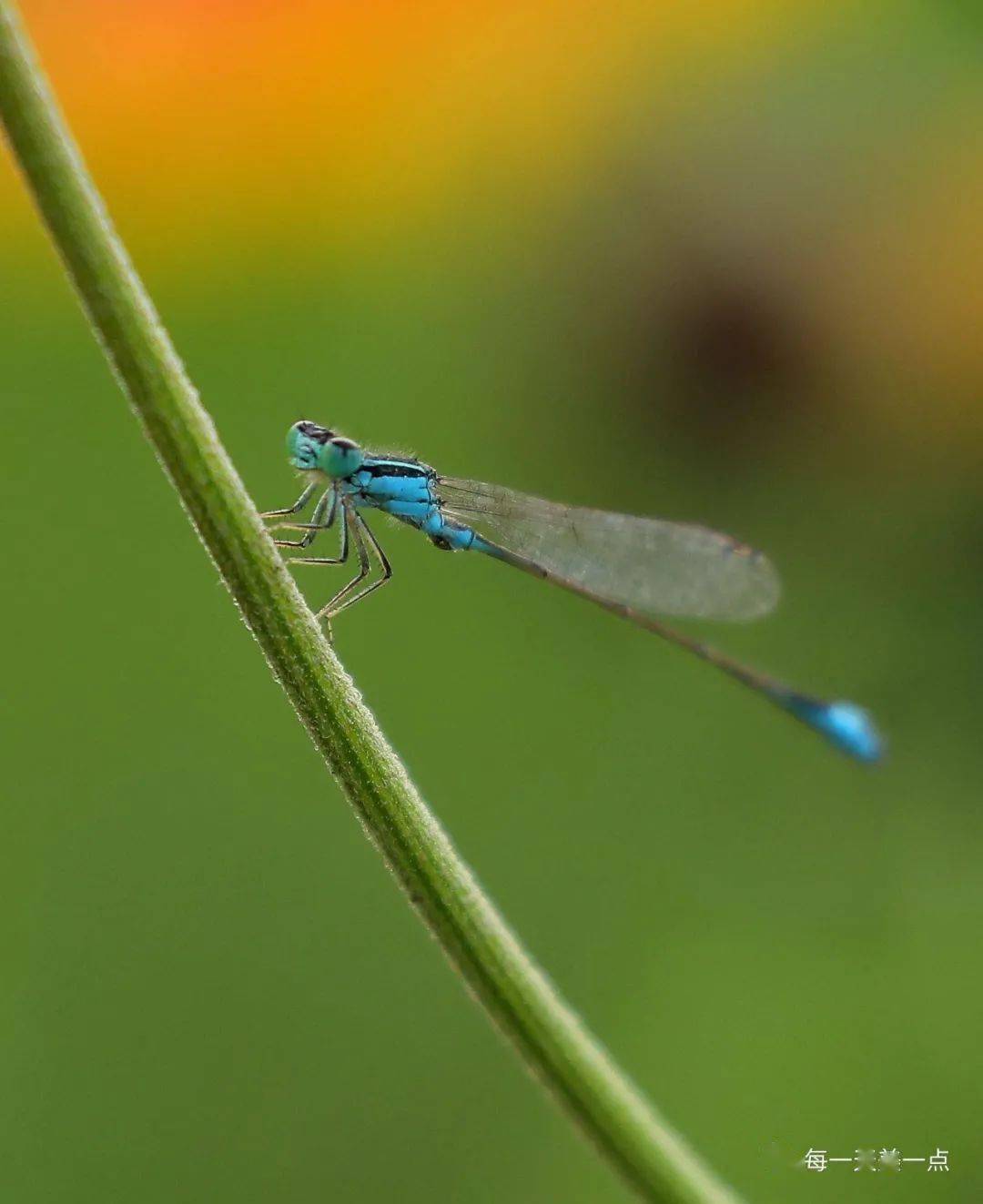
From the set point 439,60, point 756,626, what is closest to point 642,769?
point 756,626

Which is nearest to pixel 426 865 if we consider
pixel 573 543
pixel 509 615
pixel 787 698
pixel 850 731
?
pixel 850 731

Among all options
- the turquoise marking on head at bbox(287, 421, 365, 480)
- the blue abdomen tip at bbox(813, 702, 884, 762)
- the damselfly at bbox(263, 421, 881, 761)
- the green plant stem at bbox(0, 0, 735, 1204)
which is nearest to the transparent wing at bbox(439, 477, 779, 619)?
the damselfly at bbox(263, 421, 881, 761)

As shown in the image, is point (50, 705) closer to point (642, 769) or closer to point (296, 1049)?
point (296, 1049)

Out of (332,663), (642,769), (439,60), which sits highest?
(439,60)

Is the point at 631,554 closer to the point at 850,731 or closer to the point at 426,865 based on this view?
the point at 850,731

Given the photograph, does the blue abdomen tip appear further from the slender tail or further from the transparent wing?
the transparent wing

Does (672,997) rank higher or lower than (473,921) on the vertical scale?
higher
